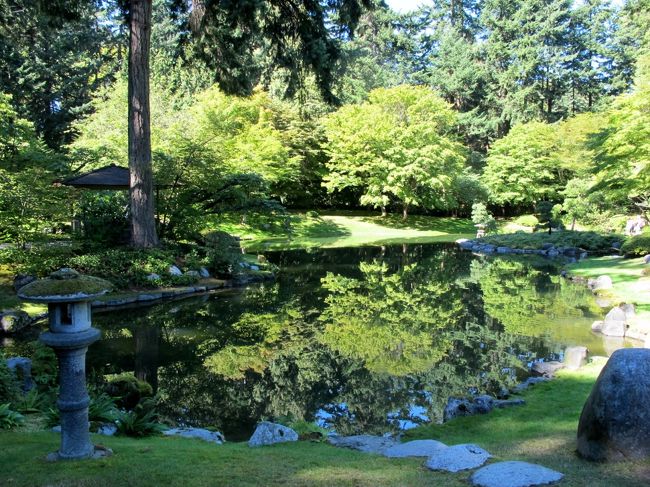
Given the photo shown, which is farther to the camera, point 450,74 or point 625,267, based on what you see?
point 450,74

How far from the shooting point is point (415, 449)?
417cm

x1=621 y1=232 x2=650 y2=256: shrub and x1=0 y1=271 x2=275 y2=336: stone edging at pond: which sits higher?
x1=621 y1=232 x2=650 y2=256: shrub

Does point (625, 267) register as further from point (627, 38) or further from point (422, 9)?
point (422, 9)

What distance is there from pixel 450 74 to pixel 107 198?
→ 106 feet

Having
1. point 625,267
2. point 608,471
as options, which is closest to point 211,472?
point 608,471

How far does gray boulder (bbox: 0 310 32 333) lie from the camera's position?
898 cm

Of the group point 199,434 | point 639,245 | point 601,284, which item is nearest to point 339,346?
point 199,434

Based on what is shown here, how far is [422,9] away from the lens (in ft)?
141

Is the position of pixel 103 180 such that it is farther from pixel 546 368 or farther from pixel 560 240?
pixel 560 240

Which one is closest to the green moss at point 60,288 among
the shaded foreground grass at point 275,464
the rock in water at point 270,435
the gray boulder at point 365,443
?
the shaded foreground grass at point 275,464

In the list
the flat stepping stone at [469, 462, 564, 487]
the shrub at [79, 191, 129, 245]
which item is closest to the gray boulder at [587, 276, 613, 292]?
the flat stepping stone at [469, 462, 564, 487]

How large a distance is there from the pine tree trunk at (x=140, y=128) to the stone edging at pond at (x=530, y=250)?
1428 centimetres

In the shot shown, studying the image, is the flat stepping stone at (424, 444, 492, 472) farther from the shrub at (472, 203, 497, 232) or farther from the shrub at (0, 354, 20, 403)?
the shrub at (472, 203, 497, 232)

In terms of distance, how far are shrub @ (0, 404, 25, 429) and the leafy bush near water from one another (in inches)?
768
